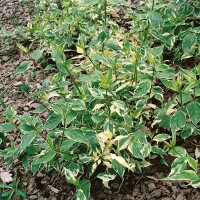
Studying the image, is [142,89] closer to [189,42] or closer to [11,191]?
[189,42]

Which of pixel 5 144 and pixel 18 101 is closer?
pixel 5 144

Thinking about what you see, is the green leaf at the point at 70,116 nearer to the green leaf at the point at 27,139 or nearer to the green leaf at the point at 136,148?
the green leaf at the point at 27,139

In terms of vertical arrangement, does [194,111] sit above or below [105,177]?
above

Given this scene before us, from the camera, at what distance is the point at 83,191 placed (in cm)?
183

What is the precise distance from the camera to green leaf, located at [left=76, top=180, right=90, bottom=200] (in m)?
1.76

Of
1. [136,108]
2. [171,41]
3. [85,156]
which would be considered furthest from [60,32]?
[85,156]

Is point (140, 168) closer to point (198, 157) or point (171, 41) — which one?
point (198, 157)

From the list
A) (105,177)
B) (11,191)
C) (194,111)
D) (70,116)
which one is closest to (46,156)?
(70,116)

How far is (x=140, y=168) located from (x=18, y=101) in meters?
1.30

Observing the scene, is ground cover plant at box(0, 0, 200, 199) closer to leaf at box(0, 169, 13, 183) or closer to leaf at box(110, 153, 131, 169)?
leaf at box(110, 153, 131, 169)

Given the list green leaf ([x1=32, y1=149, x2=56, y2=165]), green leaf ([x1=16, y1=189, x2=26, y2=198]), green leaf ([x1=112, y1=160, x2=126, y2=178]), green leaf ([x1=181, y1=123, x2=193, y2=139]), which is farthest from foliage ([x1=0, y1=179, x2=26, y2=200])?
green leaf ([x1=181, y1=123, x2=193, y2=139])

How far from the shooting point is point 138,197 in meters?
1.98

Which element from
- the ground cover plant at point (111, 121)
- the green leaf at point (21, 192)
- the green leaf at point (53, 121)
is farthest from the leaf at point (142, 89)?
the green leaf at point (21, 192)

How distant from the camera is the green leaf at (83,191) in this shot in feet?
5.77
